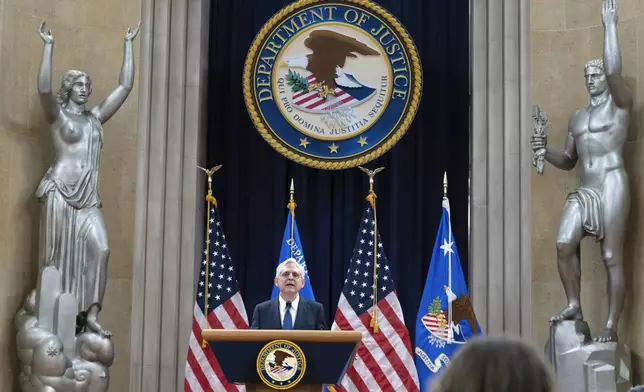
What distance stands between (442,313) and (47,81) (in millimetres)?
3294

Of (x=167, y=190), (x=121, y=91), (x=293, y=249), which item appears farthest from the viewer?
(x=167, y=190)

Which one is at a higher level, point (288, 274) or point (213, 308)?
point (288, 274)

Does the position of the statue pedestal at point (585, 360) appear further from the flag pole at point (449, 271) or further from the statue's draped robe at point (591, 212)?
the flag pole at point (449, 271)

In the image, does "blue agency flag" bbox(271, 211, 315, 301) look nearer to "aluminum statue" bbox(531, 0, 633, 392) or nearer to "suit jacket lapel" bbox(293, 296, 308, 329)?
"suit jacket lapel" bbox(293, 296, 308, 329)

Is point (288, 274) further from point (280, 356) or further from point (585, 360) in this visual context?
point (585, 360)

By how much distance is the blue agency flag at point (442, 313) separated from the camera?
25.5 feet

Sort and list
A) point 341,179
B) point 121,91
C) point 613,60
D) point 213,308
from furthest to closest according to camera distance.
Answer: point 341,179
point 213,308
point 121,91
point 613,60

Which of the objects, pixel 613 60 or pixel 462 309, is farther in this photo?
pixel 462 309

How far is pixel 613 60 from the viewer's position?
7.17 m

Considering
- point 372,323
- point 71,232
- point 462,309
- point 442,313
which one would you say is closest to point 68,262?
point 71,232

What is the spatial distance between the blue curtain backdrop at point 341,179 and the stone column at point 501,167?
0.22m

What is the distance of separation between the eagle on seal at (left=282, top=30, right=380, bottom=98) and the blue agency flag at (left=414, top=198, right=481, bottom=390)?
5.11 ft

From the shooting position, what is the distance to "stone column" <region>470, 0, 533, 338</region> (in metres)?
8.32

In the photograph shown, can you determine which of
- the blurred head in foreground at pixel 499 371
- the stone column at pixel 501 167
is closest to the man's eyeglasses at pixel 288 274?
the stone column at pixel 501 167
